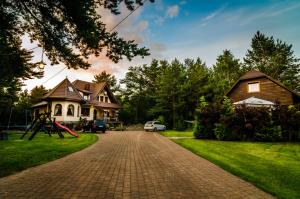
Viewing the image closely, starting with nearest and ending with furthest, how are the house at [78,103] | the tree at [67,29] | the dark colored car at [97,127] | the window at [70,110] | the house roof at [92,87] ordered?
1. the tree at [67,29]
2. the dark colored car at [97,127]
3. the house at [78,103]
4. the window at [70,110]
5. the house roof at [92,87]

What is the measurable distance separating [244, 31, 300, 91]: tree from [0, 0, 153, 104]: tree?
54.7m

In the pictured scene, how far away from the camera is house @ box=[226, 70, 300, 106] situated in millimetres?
26453

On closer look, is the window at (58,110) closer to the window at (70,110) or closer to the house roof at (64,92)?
the window at (70,110)

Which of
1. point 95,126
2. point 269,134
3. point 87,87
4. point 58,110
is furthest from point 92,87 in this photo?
point 269,134

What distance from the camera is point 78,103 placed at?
117 feet

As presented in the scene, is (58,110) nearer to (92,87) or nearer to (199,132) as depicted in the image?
(92,87)

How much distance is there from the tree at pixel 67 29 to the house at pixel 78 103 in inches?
974

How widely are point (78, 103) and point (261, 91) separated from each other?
26.7 meters

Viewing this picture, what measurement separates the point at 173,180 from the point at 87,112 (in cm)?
3483

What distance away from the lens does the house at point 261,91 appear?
26453 mm

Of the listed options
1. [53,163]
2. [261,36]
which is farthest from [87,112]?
[261,36]

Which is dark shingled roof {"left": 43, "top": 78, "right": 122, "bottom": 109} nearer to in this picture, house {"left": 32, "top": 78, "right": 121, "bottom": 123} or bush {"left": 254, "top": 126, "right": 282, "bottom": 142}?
house {"left": 32, "top": 78, "right": 121, "bottom": 123}

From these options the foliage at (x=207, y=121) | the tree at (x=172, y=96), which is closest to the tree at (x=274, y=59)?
the tree at (x=172, y=96)

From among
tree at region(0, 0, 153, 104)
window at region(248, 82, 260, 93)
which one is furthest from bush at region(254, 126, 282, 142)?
tree at region(0, 0, 153, 104)
